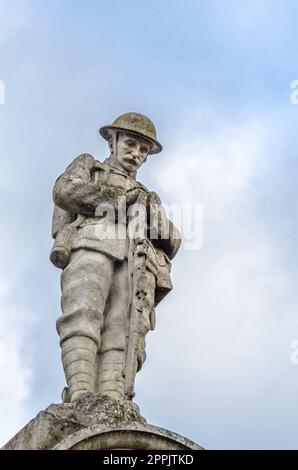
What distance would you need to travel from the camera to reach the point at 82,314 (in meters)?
15.2

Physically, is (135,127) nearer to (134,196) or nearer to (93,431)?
(134,196)

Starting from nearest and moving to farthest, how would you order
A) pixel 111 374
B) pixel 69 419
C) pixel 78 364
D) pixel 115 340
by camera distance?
pixel 69 419 → pixel 78 364 → pixel 111 374 → pixel 115 340

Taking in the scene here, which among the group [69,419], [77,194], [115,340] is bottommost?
[69,419]

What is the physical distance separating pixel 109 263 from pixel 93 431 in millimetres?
3003

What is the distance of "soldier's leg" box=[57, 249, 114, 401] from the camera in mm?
14812

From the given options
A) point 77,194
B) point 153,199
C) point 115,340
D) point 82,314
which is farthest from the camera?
point 153,199

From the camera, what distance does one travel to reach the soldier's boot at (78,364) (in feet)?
48.2

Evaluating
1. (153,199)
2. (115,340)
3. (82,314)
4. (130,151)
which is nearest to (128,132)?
(130,151)

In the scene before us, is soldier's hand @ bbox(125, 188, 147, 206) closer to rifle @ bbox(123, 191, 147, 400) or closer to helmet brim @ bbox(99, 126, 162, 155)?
rifle @ bbox(123, 191, 147, 400)

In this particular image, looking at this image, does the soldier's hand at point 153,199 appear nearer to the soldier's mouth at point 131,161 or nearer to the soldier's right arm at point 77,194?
the soldier's mouth at point 131,161

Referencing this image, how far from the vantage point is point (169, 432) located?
1359 centimetres

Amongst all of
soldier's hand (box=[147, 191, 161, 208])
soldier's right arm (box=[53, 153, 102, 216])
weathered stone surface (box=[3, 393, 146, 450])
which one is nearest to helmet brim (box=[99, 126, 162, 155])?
soldier's hand (box=[147, 191, 161, 208])

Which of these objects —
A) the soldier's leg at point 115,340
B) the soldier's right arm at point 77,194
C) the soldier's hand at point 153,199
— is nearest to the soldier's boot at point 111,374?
the soldier's leg at point 115,340

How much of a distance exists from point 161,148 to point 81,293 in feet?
8.83
